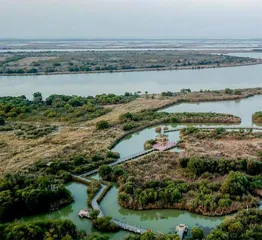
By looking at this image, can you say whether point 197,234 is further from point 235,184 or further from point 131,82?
point 131,82

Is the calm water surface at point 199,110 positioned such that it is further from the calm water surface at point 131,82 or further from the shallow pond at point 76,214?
the calm water surface at point 131,82

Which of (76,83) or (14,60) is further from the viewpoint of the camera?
(14,60)

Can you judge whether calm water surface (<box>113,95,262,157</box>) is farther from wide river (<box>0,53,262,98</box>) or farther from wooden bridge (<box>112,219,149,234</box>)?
wooden bridge (<box>112,219,149,234</box>)

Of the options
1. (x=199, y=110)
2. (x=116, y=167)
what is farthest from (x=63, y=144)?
(x=199, y=110)

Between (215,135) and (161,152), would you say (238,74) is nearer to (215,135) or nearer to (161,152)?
(215,135)

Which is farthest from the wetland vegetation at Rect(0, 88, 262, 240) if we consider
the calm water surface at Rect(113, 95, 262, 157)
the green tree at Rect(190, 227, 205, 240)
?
the calm water surface at Rect(113, 95, 262, 157)

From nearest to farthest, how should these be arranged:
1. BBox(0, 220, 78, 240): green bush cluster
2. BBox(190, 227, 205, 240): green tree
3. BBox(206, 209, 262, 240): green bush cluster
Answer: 1. BBox(206, 209, 262, 240): green bush cluster
2. BBox(0, 220, 78, 240): green bush cluster
3. BBox(190, 227, 205, 240): green tree

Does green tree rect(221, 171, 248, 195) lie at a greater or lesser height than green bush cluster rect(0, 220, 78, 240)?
greater

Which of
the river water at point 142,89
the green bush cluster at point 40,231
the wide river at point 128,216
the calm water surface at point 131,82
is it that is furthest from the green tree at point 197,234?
the calm water surface at point 131,82

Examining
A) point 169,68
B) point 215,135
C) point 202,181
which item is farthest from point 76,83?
point 202,181
